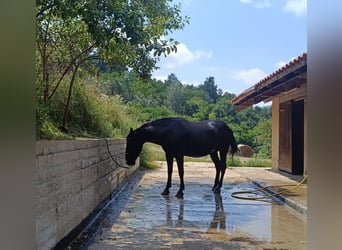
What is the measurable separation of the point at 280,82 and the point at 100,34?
16.3 feet

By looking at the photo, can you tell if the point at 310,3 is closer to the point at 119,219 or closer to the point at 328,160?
the point at 328,160

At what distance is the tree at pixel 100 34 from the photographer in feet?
12.5

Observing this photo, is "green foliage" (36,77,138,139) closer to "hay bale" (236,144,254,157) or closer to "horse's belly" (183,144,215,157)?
"horse's belly" (183,144,215,157)

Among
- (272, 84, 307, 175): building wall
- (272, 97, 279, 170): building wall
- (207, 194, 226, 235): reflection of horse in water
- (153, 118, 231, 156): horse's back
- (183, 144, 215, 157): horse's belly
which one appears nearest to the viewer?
(207, 194, 226, 235): reflection of horse in water

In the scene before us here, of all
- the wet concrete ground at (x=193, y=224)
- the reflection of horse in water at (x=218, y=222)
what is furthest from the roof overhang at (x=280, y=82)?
the reflection of horse in water at (x=218, y=222)

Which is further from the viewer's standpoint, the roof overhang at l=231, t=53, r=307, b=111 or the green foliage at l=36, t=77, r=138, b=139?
the roof overhang at l=231, t=53, r=307, b=111

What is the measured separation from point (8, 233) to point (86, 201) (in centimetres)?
282

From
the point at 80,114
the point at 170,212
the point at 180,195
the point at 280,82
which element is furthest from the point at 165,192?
the point at 280,82

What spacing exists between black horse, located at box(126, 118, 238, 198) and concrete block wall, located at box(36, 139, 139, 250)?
86 cm

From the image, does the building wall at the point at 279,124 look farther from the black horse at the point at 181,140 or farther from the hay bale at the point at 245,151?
the hay bale at the point at 245,151

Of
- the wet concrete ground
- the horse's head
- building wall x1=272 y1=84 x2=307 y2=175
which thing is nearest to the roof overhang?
building wall x1=272 y1=84 x2=307 y2=175

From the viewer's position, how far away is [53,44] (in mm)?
5441

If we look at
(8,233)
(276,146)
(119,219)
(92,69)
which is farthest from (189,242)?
(276,146)

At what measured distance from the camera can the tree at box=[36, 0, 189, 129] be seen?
12.5 feet
